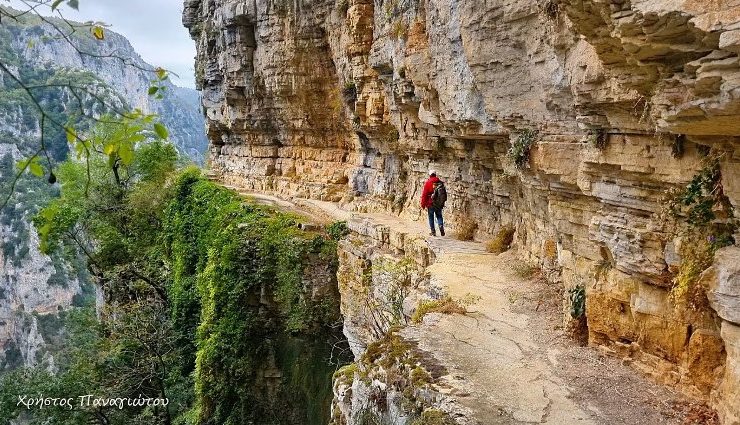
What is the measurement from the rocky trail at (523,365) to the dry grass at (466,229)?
2.84 m

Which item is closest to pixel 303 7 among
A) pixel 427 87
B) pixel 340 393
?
pixel 427 87

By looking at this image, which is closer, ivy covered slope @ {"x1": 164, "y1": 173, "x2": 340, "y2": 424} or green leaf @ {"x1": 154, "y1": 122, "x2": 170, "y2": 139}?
green leaf @ {"x1": 154, "y1": 122, "x2": 170, "y2": 139}

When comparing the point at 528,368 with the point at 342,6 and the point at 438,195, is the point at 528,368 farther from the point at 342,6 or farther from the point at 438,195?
the point at 342,6

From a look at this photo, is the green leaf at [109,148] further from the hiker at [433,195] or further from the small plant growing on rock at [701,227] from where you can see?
the hiker at [433,195]

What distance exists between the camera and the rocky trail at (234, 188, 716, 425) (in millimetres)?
4910

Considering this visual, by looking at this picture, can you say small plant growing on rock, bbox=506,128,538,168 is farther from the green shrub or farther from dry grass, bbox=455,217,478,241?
dry grass, bbox=455,217,478,241

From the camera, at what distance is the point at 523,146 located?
875cm

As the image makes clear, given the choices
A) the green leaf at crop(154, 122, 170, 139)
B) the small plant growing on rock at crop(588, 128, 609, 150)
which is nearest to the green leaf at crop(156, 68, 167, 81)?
the green leaf at crop(154, 122, 170, 139)

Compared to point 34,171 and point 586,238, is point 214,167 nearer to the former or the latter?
point 586,238

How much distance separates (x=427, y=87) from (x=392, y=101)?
3547 mm

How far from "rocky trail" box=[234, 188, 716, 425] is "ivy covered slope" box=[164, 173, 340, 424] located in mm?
6235

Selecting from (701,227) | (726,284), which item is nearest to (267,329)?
(701,227)

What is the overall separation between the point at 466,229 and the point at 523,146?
179 inches

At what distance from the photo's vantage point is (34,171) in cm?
195
